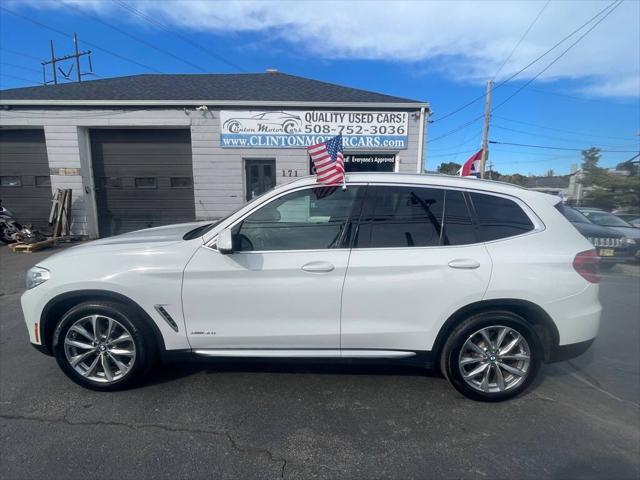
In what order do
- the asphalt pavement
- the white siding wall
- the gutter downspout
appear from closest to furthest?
the asphalt pavement, the gutter downspout, the white siding wall

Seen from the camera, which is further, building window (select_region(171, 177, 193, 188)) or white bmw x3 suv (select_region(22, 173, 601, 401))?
building window (select_region(171, 177, 193, 188))

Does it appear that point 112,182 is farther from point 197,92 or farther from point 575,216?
point 575,216

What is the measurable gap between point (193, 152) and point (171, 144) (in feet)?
2.90

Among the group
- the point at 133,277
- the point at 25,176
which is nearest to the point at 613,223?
the point at 133,277

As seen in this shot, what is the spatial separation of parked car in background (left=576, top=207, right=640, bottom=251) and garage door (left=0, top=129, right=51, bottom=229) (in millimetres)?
16066

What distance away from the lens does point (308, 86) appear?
1173 centimetres

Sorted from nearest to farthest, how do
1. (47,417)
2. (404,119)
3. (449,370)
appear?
(47,417)
(449,370)
(404,119)

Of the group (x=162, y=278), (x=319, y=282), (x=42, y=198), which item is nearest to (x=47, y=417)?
(x=162, y=278)

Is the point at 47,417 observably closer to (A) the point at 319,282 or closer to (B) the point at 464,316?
(A) the point at 319,282

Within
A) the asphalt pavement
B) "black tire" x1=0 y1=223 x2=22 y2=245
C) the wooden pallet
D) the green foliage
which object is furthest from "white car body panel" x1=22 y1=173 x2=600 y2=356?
the green foliage

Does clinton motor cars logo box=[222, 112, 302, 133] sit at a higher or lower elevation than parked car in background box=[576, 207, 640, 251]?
higher

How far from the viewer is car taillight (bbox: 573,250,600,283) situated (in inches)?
101

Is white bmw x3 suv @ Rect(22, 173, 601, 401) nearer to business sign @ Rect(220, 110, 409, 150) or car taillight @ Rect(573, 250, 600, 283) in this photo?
car taillight @ Rect(573, 250, 600, 283)

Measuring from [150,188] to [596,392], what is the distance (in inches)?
449
